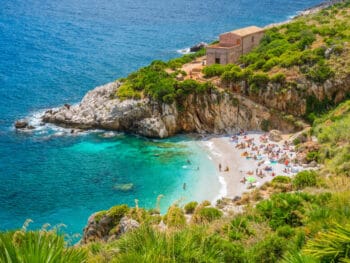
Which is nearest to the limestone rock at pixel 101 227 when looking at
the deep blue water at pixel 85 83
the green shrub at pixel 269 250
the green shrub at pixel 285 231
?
the deep blue water at pixel 85 83

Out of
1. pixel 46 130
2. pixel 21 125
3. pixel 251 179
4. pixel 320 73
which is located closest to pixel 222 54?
pixel 320 73

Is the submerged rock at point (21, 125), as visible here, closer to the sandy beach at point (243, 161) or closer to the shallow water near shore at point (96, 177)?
the shallow water near shore at point (96, 177)

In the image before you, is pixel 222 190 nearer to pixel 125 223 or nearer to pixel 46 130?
pixel 125 223

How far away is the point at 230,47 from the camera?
183 feet

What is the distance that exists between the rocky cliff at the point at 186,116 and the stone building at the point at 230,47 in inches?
292

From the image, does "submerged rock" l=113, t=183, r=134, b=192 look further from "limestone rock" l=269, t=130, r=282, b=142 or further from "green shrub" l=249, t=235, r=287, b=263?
"green shrub" l=249, t=235, r=287, b=263

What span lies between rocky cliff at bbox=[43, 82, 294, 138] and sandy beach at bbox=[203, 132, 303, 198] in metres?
1.86

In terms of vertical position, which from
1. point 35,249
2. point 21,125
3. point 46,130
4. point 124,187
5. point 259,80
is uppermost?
point 259,80

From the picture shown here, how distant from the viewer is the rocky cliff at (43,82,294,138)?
49.5 meters

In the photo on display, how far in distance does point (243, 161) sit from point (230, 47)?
702 inches

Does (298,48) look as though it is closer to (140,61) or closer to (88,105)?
(88,105)

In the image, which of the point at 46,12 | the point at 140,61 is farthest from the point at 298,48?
the point at 46,12

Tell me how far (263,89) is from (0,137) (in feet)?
98.3

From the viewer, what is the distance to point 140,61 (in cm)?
8044
